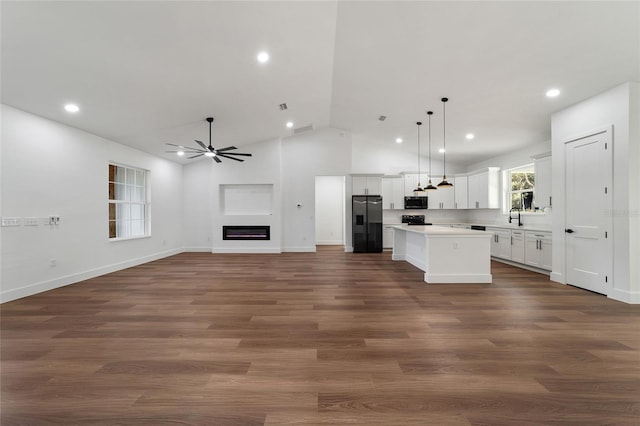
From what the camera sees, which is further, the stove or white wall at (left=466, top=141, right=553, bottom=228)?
the stove

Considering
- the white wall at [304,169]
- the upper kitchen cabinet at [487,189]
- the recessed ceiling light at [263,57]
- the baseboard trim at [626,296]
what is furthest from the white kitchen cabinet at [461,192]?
the recessed ceiling light at [263,57]

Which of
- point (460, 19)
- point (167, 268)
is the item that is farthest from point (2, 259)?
point (460, 19)

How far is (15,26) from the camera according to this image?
2.52 meters

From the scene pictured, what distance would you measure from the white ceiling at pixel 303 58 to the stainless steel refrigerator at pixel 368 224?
3203 mm

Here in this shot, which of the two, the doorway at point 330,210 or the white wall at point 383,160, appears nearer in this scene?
the white wall at point 383,160

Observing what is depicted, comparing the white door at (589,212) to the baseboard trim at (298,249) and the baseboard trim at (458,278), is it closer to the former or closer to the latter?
the baseboard trim at (458,278)

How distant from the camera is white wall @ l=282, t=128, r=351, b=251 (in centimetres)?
850

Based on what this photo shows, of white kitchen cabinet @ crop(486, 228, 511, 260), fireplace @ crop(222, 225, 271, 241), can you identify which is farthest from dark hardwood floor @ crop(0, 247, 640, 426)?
fireplace @ crop(222, 225, 271, 241)

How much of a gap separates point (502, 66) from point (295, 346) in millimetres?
4427

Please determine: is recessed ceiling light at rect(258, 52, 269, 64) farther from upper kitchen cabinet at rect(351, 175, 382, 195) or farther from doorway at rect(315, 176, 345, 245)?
doorway at rect(315, 176, 345, 245)

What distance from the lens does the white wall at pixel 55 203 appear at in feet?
12.0

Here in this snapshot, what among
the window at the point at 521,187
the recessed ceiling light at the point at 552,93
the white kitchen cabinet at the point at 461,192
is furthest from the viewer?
the white kitchen cabinet at the point at 461,192

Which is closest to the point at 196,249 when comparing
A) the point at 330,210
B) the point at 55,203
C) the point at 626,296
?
the point at 55,203

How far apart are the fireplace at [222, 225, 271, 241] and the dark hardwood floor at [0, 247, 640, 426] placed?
4.22 meters
